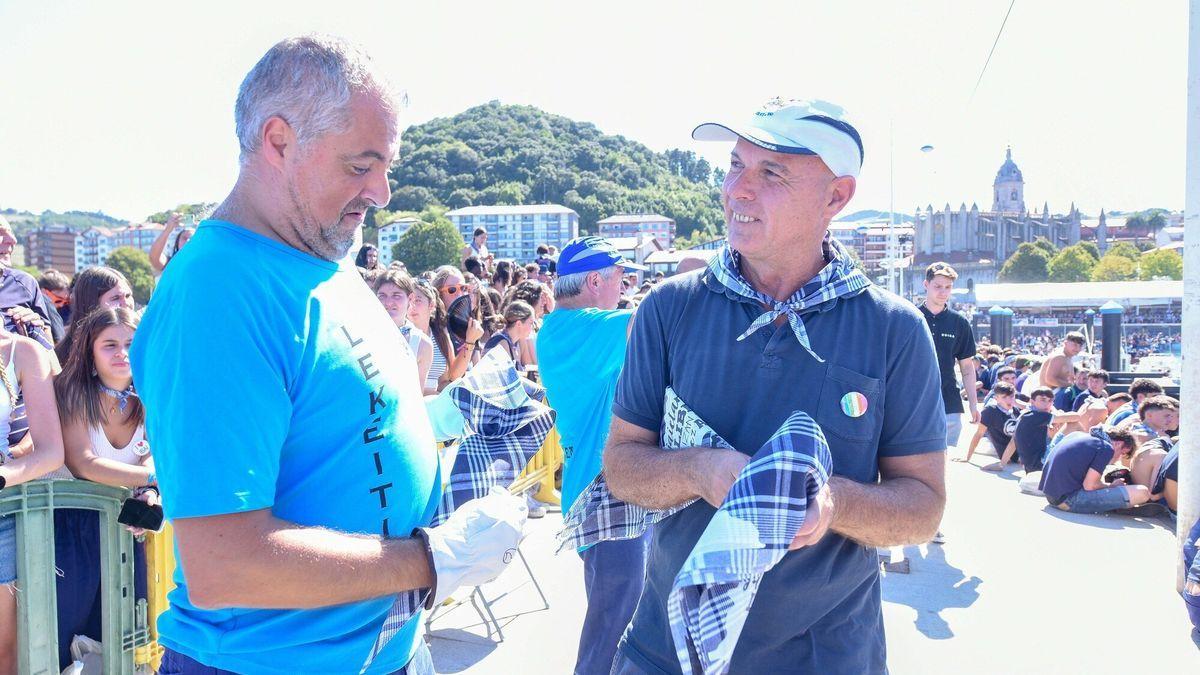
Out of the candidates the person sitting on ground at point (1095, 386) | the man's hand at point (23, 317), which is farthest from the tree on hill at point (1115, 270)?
the man's hand at point (23, 317)

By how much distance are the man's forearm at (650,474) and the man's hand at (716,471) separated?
0.7 inches

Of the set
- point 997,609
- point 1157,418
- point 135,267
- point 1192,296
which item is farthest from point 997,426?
point 135,267

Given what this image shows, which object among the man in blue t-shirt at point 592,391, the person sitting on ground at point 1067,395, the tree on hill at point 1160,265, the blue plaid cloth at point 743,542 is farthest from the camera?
the tree on hill at point 1160,265

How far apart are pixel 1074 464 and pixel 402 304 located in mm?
6330

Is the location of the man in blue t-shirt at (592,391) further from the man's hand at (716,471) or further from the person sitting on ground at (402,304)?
the person sitting on ground at (402,304)

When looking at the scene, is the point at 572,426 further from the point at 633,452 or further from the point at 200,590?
the point at 200,590

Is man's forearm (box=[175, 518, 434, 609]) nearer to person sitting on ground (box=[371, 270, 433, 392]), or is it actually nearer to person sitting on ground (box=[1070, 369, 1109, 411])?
person sitting on ground (box=[371, 270, 433, 392])

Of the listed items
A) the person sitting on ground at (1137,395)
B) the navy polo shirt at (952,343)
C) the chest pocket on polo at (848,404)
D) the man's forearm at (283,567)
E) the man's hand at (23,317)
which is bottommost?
the person sitting on ground at (1137,395)

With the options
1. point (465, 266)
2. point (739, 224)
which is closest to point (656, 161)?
point (465, 266)

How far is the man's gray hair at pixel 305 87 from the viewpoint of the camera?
1.56 m

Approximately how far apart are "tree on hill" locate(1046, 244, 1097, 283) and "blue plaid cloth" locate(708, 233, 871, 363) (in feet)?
348

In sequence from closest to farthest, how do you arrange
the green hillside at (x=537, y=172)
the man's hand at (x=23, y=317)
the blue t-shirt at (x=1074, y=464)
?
the man's hand at (x=23, y=317), the blue t-shirt at (x=1074, y=464), the green hillside at (x=537, y=172)

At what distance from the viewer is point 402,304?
236 inches

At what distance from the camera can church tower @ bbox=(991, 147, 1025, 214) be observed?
13888cm
